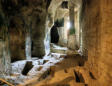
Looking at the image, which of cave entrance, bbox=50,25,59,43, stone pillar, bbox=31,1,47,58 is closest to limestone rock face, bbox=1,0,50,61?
stone pillar, bbox=31,1,47,58

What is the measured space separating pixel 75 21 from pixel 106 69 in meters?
13.0

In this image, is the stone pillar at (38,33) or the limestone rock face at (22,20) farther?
the stone pillar at (38,33)

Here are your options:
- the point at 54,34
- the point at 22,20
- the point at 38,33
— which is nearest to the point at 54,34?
→ the point at 54,34

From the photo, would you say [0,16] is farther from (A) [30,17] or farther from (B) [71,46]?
(B) [71,46]

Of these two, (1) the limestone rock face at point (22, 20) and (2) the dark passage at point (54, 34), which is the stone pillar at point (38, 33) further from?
(2) the dark passage at point (54, 34)

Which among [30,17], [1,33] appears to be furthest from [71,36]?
[1,33]

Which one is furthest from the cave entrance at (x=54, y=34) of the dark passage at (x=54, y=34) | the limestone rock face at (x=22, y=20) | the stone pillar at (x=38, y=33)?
the limestone rock face at (x=22, y=20)

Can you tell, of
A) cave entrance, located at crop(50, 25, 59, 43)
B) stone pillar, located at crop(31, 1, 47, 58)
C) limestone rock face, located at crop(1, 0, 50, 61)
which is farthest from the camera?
cave entrance, located at crop(50, 25, 59, 43)

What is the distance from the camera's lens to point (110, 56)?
2.15 meters

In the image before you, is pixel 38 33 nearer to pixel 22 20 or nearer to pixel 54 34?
pixel 22 20

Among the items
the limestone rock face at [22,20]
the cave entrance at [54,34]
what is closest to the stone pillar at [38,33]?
the limestone rock face at [22,20]

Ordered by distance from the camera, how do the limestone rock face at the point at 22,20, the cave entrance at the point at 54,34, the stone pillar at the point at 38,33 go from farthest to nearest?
the cave entrance at the point at 54,34, the stone pillar at the point at 38,33, the limestone rock face at the point at 22,20

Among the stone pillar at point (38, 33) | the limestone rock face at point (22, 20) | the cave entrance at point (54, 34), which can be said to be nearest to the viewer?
the limestone rock face at point (22, 20)

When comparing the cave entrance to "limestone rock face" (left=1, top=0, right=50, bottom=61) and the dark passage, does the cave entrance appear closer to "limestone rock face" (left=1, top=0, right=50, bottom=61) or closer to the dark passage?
the dark passage
